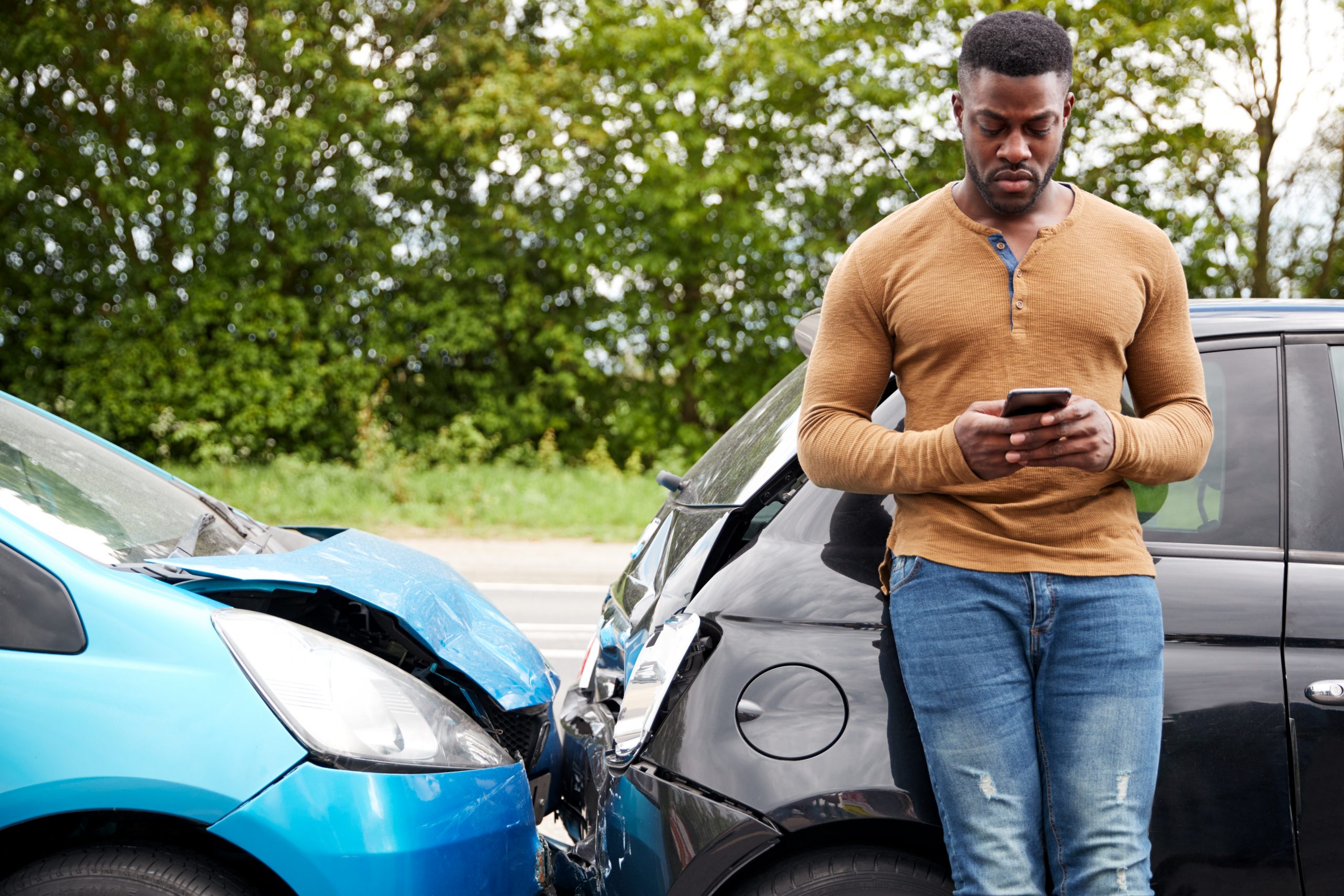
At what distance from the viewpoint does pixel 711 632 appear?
1879mm

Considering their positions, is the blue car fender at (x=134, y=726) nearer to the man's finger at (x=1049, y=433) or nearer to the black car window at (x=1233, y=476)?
the man's finger at (x=1049, y=433)

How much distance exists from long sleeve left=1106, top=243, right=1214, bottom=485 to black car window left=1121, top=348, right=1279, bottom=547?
0.71 ft

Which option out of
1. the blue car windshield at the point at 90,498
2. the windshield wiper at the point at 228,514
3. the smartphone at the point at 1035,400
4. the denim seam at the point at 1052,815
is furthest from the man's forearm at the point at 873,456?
the windshield wiper at the point at 228,514

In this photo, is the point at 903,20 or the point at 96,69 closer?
the point at 96,69

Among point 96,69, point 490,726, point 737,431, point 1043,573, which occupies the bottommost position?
point 490,726

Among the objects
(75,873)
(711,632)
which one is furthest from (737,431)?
(75,873)

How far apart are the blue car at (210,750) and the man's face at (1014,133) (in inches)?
56.9

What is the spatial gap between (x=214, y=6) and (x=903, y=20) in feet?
33.5

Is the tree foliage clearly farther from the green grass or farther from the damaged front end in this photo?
the damaged front end

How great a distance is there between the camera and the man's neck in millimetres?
1651

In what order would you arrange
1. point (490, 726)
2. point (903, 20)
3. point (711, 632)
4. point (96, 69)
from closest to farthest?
point (711, 632)
point (490, 726)
point (96, 69)
point (903, 20)

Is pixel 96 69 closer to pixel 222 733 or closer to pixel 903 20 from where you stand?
pixel 903 20

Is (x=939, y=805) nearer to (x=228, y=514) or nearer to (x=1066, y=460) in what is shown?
(x=1066, y=460)

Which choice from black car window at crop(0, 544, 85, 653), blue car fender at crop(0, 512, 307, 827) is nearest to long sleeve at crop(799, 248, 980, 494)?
blue car fender at crop(0, 512, 307, 827)
